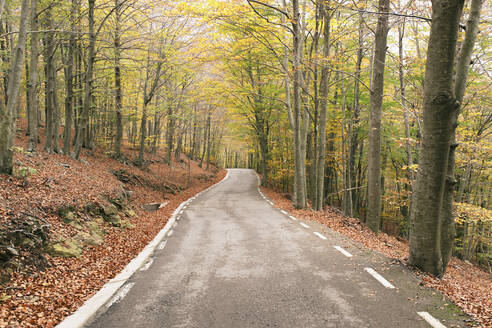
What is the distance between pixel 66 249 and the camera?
5832 millimetres

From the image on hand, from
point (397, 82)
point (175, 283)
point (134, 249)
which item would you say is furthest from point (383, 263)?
point (397, 82)

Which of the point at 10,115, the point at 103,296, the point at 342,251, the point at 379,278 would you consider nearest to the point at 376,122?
the point at 342,251

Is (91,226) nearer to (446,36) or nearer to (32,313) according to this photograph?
(32,313)

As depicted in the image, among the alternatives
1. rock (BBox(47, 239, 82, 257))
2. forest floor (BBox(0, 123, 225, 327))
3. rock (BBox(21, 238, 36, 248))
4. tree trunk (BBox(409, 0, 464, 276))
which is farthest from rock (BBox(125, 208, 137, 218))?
tree trunk (BBox(409, 0, 464, 276))

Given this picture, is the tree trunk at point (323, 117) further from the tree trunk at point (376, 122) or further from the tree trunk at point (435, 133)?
the tree trunk at point (435, 133)

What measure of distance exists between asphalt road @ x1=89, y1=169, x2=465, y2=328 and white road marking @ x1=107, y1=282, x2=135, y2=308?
0.02 metres

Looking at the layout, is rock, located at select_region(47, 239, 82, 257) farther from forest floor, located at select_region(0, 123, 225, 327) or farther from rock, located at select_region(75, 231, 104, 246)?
rock, located at select_region(75, 231, 104, 246)

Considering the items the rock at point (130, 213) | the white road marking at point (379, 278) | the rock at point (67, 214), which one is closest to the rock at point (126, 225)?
the rock at point (130, 213)

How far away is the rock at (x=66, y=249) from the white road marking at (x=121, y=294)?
193cm

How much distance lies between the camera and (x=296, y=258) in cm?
599

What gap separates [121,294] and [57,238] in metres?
2.53

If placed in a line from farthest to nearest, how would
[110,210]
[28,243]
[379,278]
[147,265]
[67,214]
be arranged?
[110,210] < [67,214] < [147,265] < [28,243] < [379,278]

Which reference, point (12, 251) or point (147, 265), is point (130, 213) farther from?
point (12, 251)

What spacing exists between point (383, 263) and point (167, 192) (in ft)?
52.4
